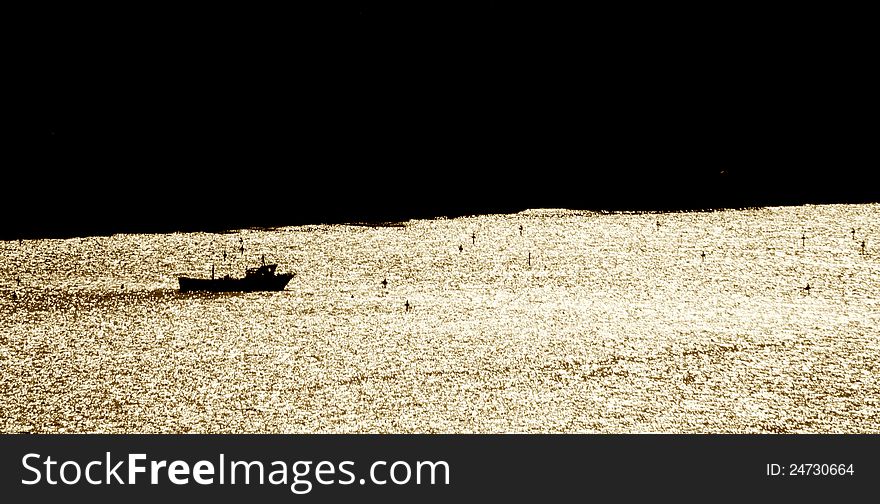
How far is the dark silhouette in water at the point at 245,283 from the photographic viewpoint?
50.8 inches

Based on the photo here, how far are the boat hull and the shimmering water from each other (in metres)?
0.02

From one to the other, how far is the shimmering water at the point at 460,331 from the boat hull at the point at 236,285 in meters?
0.02

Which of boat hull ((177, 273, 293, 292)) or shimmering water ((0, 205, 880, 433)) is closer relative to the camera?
shimmering water ((0, 205, 880, 433))

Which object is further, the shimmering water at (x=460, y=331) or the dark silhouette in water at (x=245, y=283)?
the dark silhouette in water at (x=245, y=283)

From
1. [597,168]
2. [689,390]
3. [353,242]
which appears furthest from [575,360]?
[597,168]

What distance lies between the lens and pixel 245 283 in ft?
4.25

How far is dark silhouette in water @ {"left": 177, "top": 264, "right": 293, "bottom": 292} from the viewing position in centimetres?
129

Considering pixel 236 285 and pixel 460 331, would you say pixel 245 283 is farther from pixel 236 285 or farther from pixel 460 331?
pixel 460 331

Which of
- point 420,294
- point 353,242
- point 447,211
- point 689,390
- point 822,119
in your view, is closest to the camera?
point 689,390

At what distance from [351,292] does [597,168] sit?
96cm

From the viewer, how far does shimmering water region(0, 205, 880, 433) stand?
91 centimetres

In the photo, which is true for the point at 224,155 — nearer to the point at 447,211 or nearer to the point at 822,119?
the point at 447,211

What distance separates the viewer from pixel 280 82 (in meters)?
2.23

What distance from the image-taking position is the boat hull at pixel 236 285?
4.23ft
